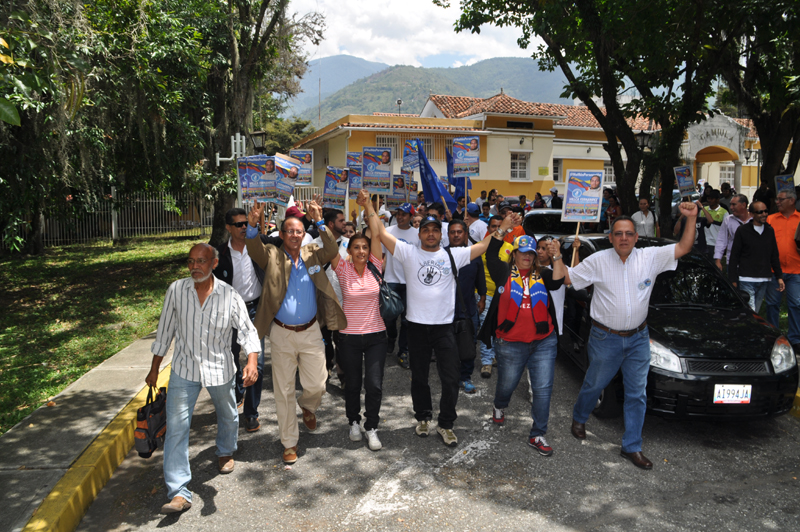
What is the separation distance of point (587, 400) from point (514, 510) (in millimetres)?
1400

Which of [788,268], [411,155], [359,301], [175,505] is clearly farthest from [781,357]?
[411,155]

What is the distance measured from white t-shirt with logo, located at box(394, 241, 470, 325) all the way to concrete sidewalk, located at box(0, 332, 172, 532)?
2707 mm

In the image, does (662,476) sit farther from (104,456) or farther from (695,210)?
(104,456)

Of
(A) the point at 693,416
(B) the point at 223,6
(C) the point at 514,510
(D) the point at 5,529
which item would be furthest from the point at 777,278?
(B) the point at 223,6

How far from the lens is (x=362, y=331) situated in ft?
16.3

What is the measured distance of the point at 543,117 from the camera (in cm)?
3148

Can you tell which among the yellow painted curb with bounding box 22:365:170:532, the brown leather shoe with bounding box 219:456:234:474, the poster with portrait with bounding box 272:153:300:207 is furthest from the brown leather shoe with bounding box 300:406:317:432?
the poster with portrait with bounding box 272:153:300:207

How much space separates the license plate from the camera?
16.0 ft

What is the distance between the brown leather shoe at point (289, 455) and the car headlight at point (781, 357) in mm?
4095

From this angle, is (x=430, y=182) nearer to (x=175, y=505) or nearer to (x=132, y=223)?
(x=175, y=505)

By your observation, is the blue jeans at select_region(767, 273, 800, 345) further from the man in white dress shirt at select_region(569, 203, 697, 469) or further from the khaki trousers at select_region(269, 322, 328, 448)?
the khaki trousers at select_region(269, 322, 328, 448)

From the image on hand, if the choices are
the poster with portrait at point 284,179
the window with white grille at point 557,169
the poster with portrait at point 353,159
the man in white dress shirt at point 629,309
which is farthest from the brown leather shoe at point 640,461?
the window with white grille at point 557,169

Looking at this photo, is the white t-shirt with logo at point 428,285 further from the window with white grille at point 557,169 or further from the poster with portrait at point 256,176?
the window with white grille at point 557,169

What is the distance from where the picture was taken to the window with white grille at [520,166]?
3114 centimetres
